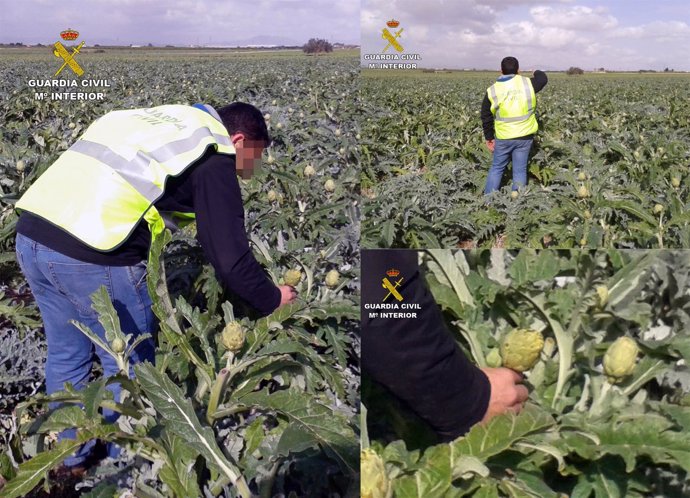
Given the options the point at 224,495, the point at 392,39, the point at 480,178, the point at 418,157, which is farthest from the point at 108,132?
the point at 418,157

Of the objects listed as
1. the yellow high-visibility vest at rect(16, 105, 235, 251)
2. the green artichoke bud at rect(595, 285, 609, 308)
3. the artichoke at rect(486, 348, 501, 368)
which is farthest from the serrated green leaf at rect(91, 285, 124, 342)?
the green artichoke bud at rect(595, 285, 609, 308)

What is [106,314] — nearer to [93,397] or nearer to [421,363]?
[93,397]

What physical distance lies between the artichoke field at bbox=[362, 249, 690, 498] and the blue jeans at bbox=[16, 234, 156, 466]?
3.60 feet

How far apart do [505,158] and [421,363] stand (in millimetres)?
4657

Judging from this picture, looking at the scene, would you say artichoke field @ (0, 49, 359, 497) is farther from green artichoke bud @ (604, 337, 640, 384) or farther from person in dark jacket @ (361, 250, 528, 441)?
green artichoke bud @ (604, 337, 640, 384)

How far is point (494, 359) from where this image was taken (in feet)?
4.52

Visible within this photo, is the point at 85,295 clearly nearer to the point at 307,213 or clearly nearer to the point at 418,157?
the point at 307,213

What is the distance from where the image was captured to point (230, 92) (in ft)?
40.7

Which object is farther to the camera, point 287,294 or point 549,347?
point 287,294

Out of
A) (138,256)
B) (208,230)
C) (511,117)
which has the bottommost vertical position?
(138,256)

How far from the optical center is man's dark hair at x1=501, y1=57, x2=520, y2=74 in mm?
5418

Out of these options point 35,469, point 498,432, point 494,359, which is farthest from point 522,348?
point 35,469

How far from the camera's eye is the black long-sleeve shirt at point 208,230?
2025 millimetres

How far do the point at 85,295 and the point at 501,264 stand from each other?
1301 millimetres
